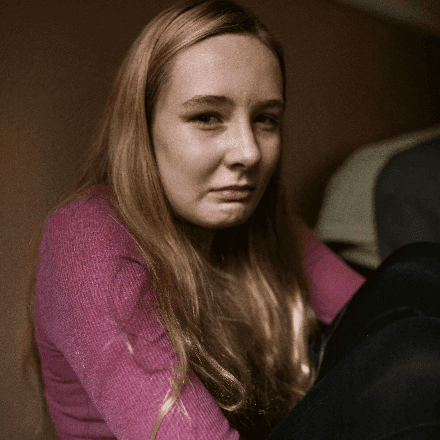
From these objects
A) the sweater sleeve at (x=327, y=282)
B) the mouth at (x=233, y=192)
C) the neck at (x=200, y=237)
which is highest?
the mouth at (x=233, y=192)

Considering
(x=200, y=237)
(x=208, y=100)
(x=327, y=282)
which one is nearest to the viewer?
(x=208, y=100)

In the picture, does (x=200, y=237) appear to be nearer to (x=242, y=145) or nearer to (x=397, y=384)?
(x=242, y=145)

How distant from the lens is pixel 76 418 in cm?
54

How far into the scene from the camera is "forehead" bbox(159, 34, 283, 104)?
0.50 meters

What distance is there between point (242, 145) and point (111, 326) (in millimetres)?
295

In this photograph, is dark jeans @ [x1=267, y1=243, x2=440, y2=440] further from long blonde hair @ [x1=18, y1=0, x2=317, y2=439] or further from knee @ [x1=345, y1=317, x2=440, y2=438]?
long blonde hair @ [x1=18, y1=0, x2=317, y2=439]

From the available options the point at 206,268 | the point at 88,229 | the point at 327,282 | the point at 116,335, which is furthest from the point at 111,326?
the point at 327,282

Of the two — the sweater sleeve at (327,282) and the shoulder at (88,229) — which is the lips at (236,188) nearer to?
the shoulder at (88,229)

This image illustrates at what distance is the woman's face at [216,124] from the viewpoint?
50 cm

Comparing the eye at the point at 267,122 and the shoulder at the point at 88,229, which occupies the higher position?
the eye at the point at 267,122

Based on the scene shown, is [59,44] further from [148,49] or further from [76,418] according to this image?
[76,418]

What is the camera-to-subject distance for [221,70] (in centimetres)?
50

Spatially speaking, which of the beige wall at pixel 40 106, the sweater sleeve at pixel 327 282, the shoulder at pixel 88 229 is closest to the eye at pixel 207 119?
the shoulder at pixel 88 229

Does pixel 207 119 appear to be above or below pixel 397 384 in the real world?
above
